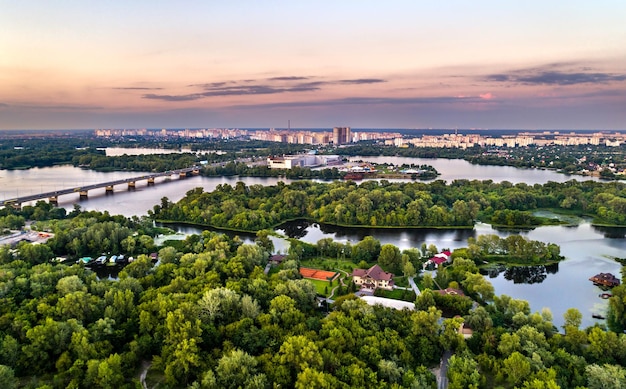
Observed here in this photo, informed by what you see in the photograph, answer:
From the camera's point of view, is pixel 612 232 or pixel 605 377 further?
pixel 612 232

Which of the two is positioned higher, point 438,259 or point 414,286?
point 438,259

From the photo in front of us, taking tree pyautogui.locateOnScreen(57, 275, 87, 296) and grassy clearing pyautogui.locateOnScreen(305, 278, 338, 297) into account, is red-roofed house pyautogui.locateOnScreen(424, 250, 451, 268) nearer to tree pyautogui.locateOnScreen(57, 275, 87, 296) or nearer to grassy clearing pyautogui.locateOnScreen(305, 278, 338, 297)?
grassy clearing pyautogui.locateOnScreen(305, 278, 338, 297)

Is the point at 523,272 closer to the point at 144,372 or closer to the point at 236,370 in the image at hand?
the point at 236,370

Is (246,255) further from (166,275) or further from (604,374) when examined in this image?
(604,374)

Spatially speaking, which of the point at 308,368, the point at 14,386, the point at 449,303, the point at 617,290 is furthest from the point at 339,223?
the point at 14,386

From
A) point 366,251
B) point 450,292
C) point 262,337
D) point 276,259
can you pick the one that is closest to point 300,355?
point 262,337

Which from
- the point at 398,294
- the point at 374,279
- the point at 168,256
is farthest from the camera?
the point at 168,256
